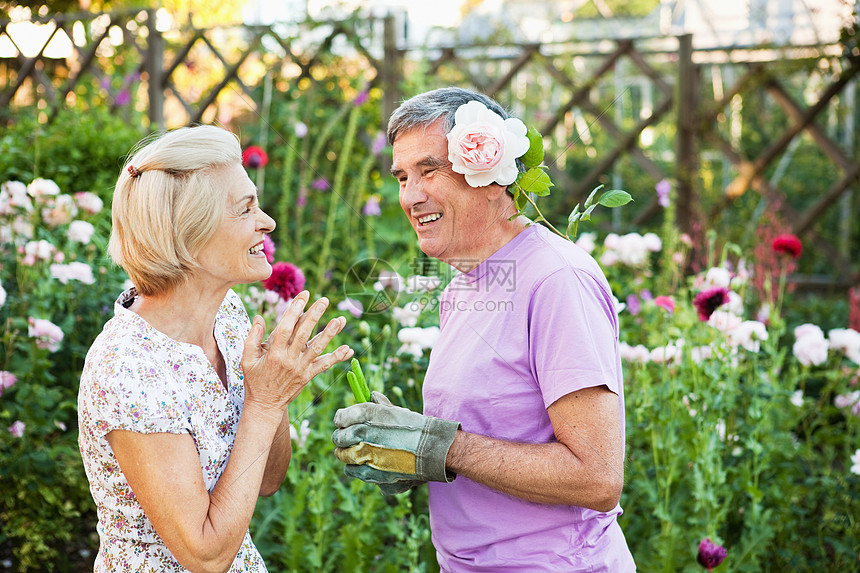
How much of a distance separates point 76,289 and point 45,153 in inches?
84.1

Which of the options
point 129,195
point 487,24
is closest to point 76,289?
point 129,195

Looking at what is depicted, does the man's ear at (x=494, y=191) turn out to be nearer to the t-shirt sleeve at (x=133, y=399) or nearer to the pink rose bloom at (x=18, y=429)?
the t-shirt sleeve at (x=133, y=399)

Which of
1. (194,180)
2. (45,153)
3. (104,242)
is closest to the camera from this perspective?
(194,180)

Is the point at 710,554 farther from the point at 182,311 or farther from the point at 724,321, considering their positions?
the point at 182,311

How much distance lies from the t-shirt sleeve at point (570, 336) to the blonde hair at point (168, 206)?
64cm

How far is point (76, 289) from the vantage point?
276cm

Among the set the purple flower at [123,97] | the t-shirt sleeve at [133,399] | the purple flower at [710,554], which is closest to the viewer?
the t-shirt sleeve at [133,399]

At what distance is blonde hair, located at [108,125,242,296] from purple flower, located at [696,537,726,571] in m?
1.56

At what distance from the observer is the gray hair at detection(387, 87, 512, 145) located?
1573 mm

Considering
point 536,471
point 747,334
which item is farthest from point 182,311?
point 747,334

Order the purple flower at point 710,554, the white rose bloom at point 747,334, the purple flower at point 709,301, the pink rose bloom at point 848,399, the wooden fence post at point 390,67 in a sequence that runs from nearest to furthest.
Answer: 1. the purple flower at point 710,554
2. the purple flower at point 709,301
3. the white rose bloom at point 747,334
4. the pink rose bloom at point 848,399
5. the wooden fence post at point 390,67

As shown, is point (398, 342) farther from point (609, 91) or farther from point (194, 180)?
point (609, 91)

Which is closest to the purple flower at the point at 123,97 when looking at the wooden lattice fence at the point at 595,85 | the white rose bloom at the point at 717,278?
the wooden lattice fence at the point at 595,85

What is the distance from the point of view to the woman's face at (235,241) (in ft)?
4.86
